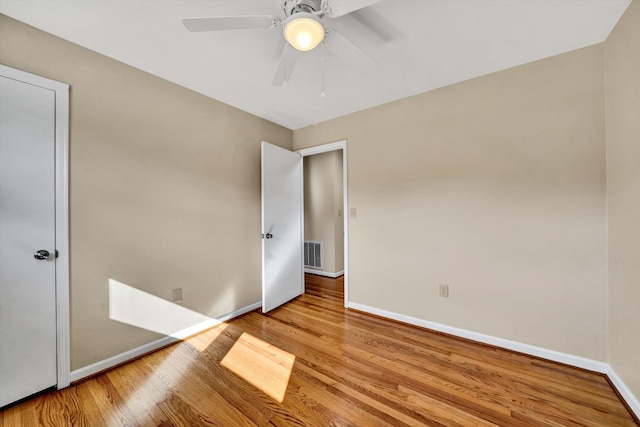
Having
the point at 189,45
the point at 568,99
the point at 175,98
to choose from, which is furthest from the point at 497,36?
the point at 175,98

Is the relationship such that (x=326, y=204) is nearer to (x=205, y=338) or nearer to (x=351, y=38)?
(x=205, y=338)

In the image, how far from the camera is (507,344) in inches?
80.8

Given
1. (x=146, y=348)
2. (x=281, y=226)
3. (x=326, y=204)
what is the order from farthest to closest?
1. (x=326, y=204)
2. (x=281, y=226)
3. (x=146, y=348)

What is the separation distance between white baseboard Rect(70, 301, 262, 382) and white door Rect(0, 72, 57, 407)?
16 centimetres

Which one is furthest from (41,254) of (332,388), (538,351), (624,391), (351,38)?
(624,391)

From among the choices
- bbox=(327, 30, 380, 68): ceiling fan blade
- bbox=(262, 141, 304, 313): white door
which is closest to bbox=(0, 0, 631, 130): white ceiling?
bbox=(327, 30, 380, 68): ceiling fan blade

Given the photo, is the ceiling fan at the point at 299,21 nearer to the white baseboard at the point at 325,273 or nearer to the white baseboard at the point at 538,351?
the white baseboard at the point at 538,351

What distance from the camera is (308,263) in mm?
4625

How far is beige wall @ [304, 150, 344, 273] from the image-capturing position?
4.29 metres

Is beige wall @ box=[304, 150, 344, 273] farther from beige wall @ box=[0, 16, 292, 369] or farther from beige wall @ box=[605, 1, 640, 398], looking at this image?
beige wall @ box=[605, 1, 640, 398]

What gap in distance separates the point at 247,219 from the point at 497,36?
277cm

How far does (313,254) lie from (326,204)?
0.99 metres

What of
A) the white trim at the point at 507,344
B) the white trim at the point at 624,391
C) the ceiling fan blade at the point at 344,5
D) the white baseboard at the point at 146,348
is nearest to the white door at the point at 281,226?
the white baseboard at the point at 146,348

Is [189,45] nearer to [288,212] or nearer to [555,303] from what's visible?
[288,212]
